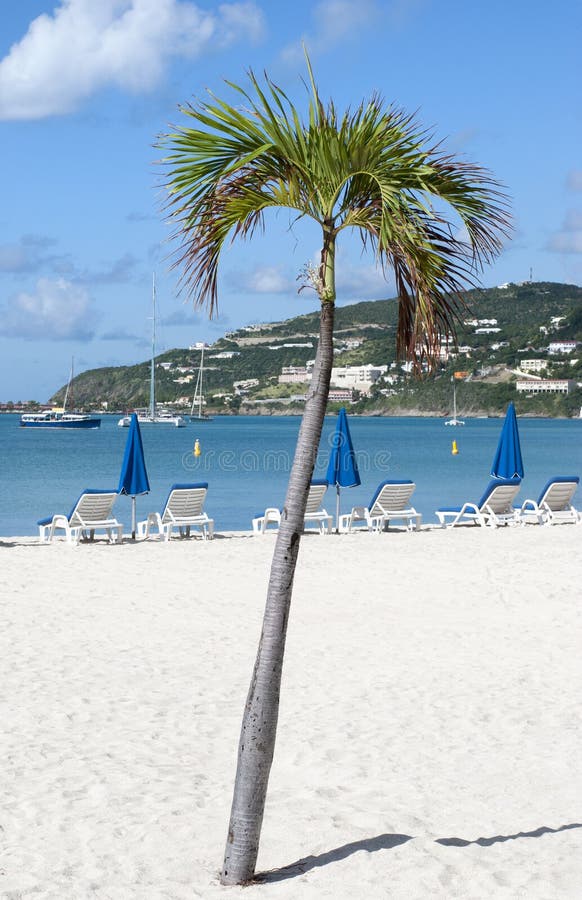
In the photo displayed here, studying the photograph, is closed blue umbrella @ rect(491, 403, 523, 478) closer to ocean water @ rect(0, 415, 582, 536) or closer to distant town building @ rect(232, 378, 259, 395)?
ocean water @ rect(0, 415, 582, 536)

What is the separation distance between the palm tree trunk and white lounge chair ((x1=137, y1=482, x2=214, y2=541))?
10402 millimetres

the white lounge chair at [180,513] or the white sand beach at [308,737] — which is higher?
the white lounge chair at [180,513]

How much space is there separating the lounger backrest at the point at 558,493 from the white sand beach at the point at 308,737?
5149mm

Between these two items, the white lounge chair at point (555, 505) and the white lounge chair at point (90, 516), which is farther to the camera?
the white lounge chair at point (555, 505)

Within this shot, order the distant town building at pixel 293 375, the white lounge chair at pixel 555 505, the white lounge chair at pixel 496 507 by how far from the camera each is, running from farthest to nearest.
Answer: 1. the distant town building at pixel 293 375
2. the white lounge chair at pixel 555 505
3. the white lounge chair at pixel 496 507

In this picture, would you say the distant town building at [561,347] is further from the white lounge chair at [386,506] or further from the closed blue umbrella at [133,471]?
the closed blue umbrella at [133,471]

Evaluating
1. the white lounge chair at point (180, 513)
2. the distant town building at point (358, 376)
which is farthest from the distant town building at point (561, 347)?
the white lounge chair at point (180, 513)

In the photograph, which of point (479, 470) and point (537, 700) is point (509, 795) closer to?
point (537, 700)

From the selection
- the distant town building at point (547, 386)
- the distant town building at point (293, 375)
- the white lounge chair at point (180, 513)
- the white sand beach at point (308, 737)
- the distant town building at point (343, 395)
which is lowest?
the white sand beach at point (308, 737)

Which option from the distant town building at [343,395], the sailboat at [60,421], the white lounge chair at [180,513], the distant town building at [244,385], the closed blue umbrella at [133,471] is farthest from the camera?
the distant town building at [244,385]

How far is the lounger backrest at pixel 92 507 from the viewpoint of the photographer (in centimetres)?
1385

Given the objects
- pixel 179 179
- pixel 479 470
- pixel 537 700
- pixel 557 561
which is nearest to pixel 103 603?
pixel 537 700

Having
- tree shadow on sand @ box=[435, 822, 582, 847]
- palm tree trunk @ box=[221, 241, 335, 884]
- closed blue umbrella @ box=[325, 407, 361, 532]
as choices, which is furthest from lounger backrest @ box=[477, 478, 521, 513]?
palm tree trunk @ box=[221, 241, 335, 884]

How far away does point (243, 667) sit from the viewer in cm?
744
